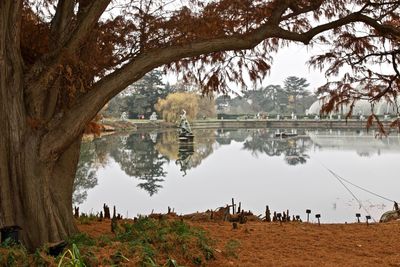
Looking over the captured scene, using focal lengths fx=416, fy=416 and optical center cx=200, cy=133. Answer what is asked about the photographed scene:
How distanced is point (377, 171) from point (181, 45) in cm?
1711

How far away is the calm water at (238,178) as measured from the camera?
13555 millimetres

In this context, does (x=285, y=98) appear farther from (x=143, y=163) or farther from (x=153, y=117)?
(x=143, y=163)

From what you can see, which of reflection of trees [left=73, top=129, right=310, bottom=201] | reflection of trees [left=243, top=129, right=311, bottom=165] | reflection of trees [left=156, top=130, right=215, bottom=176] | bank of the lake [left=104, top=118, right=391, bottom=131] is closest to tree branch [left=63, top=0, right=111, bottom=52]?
reflection of trees [left=73, top=129, right=310, bottom=201]

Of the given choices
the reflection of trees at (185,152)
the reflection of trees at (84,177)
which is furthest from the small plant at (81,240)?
the reflection of trees at (185,152)

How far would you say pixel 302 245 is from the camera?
422cm

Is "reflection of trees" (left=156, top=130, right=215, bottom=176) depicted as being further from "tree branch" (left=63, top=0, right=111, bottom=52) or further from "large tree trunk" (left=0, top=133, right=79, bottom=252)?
"tree branch" (left=63, top=0, right=111, bottom=52)

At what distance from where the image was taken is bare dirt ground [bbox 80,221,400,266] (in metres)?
3.54

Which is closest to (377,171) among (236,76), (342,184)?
(342,184)

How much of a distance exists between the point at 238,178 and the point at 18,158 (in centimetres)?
1493

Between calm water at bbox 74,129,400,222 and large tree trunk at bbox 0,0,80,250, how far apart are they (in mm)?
7767

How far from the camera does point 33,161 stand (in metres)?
3.65

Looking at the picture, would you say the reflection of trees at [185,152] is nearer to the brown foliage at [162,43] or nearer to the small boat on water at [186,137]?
the small boat on water at [186,137]

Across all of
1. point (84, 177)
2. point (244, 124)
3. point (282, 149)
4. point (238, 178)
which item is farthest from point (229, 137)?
point (84, 177)

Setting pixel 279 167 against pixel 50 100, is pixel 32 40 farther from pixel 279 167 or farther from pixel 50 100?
pixel 279 167
